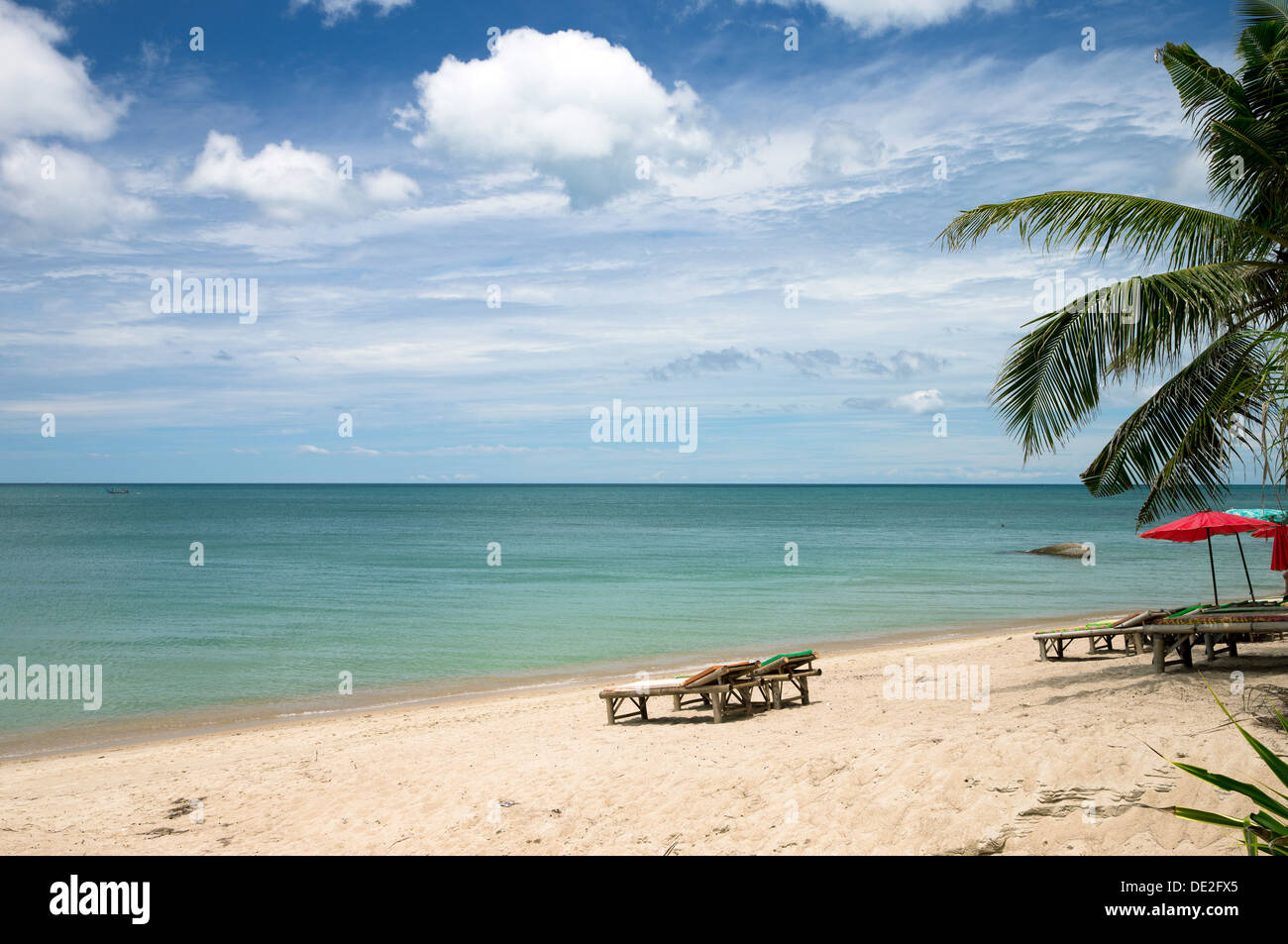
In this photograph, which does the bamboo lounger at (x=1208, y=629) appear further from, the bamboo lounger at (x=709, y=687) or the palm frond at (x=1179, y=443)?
the bamboo lounger at (x=709, y=687)

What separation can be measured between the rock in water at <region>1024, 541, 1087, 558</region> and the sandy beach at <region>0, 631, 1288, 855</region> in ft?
113

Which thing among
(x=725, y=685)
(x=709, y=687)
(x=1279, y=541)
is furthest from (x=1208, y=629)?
(x=709, y=687)

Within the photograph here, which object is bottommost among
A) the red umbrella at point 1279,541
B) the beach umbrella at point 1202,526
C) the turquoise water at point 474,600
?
the turquoise water at point 474,600

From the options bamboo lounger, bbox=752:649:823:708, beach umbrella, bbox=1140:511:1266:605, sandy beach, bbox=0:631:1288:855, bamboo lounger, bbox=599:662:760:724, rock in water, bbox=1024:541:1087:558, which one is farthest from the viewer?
rock in water, bbox=1024:541:1087:558

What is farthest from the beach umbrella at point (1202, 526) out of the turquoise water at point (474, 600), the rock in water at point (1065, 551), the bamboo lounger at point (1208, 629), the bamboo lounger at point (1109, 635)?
the rock in water at point (1065, 551)

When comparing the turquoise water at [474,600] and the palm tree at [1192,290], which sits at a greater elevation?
the palm tree at [1192,290]

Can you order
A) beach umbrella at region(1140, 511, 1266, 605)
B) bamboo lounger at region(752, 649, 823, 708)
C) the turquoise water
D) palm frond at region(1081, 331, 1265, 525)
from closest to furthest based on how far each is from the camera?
1. palm frond at region(1081, 331, 1265, 525)
2. bamboo lounger at region(752, 649, 823, 708)
3. beach umbrella at region(1140, 511, 1266, 605)
4. the turquoise water

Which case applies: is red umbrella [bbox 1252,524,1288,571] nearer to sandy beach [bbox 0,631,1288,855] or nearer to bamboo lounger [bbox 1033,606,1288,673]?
sandy beach [bbox 0,631,1288,855]

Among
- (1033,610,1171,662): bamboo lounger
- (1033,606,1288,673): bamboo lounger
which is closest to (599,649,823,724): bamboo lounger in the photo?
(1033,606,1288,673): bamboo lounger

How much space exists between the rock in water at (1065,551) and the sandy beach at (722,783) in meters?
34.5

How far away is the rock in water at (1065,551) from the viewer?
43.6 meters

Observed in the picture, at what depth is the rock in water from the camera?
43.6 meters
